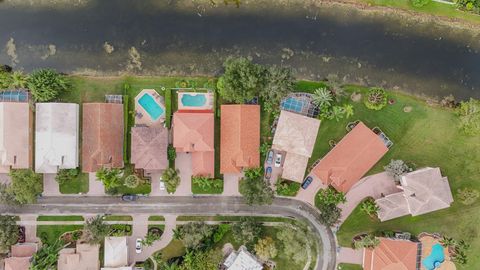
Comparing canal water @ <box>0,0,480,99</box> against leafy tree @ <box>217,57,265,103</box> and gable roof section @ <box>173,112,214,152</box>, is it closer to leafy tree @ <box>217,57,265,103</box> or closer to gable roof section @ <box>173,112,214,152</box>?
leafy tree @ <box>217,57,265,103</box>

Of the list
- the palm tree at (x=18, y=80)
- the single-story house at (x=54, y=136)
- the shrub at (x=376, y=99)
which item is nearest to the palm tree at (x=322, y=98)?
the shrub at (x=376, y=99)

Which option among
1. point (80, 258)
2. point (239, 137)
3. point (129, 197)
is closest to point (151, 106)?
point (129, 197)

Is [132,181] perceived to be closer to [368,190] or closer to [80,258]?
[80,258]

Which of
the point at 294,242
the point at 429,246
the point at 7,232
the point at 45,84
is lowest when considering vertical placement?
the point at 429,246

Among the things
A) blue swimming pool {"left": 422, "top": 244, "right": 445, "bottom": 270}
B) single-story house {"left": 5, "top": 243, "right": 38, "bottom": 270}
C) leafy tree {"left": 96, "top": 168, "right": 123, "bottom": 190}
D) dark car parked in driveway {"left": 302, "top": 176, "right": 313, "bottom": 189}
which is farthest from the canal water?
single-story house {"left": 5, "top": 243, "right": 38, "bottom": 270}

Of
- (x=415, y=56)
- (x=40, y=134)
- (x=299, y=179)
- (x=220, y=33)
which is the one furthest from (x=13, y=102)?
(x=415, y=56)

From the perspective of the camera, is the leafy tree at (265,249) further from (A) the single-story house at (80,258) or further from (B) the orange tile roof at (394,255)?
(A) the single-story house at (80,258)
